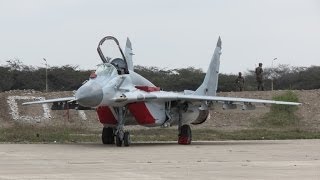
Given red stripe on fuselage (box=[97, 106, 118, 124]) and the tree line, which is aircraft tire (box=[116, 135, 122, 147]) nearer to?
red stripe on fuselage (box=[97, 106, 118, 124])

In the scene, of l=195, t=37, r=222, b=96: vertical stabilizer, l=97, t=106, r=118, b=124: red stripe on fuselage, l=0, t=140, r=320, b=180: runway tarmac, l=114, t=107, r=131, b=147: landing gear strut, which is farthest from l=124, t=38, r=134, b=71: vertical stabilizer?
l=0, t=140, r=320, b=180: runway tarmac

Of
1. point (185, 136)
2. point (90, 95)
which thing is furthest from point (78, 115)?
point (90, 95)

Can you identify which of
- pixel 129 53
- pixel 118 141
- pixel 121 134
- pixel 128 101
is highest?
pixel 129 53

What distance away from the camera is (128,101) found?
2381 centimetres

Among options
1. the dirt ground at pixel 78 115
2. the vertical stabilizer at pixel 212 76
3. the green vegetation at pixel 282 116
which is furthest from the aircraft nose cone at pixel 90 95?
the green vegetation at pixel 282 116

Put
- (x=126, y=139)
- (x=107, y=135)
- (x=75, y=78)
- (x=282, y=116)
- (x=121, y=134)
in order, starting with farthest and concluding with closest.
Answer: (x=75, y=78) → (x=282, y=116) → (x=107, y=135) → (x=121, y=134) → (x=126, y=139)

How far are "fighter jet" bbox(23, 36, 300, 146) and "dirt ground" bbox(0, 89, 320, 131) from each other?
1152 cm

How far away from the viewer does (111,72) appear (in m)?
23.6

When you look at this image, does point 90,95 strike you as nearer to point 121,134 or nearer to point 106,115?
point 121,134

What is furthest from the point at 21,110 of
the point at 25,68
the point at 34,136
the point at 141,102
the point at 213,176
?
the point at 213,176

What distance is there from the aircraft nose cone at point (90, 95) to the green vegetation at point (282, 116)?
1957cm

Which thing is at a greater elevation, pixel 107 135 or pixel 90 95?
pixel 90 95

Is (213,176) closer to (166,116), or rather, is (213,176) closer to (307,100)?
(166,116)

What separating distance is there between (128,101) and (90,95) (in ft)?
7.68
